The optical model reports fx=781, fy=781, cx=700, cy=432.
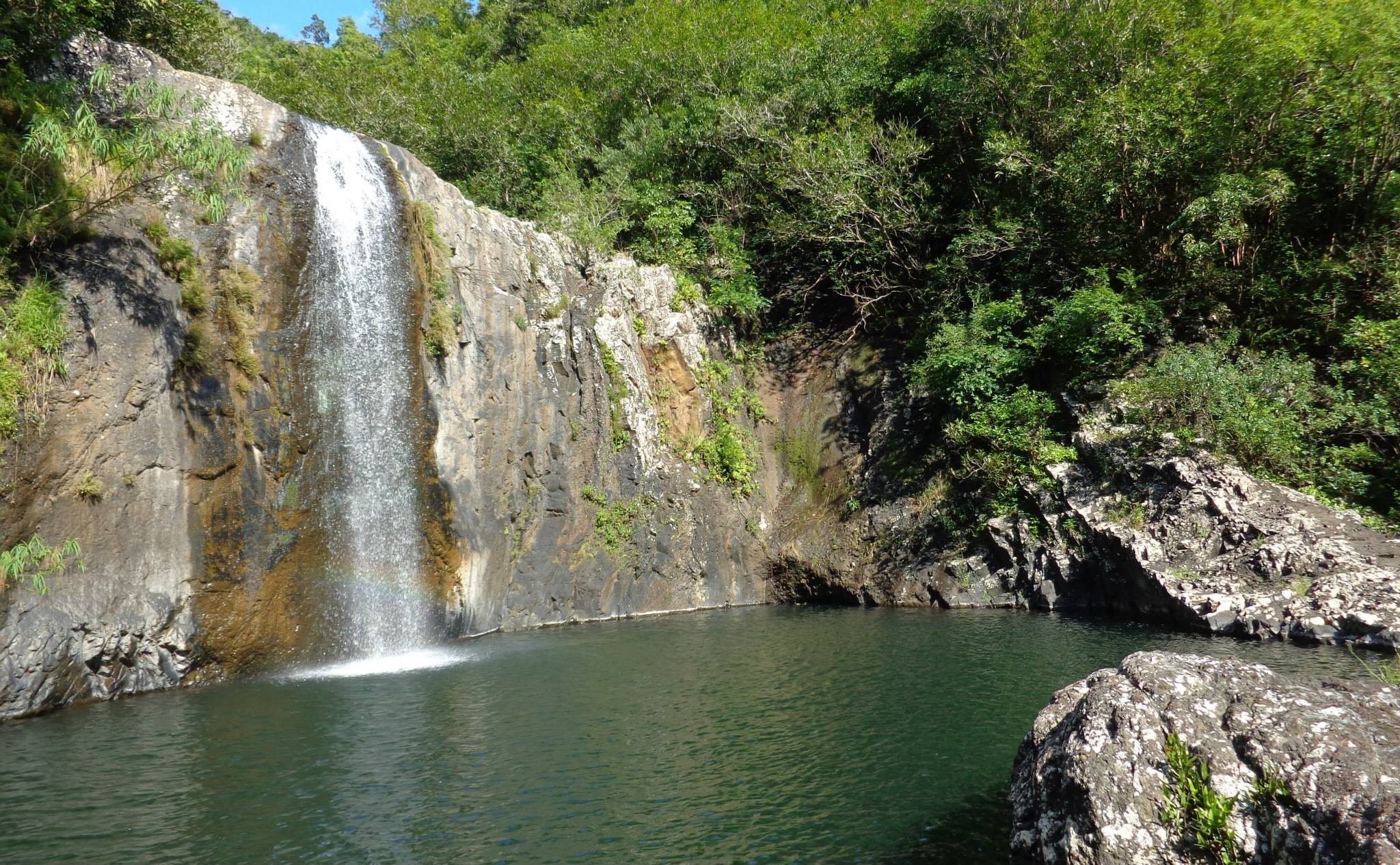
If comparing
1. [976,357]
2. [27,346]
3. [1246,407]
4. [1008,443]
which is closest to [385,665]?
[27,346]

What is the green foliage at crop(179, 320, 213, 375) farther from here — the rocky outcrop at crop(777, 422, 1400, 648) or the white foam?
the rocky outcrop at crop(777, 422, 1400, 648)

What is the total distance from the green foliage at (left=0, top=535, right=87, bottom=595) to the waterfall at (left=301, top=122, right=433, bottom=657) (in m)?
3.61

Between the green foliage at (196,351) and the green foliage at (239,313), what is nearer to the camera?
the green foliage at (196,351)

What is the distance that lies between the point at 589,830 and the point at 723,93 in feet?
77.4

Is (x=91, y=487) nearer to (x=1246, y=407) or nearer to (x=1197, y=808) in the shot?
(x=1197, y=808)

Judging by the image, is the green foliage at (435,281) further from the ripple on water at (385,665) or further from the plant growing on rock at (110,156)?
the ripple on water at (385,665)

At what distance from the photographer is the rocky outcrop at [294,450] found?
10.9 meters

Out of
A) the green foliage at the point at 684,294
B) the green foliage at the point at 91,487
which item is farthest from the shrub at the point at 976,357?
the green foliage at the point at 91,487

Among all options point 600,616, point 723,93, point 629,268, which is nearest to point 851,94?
point 723,93

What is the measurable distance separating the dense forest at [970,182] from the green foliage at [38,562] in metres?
1.55

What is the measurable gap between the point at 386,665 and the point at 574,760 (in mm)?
6267

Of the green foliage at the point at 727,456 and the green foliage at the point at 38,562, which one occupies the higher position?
the green foliage at the point at 727,456

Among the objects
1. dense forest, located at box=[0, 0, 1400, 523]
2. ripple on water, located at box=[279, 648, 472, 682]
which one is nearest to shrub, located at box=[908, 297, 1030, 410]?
dense forest, located at box=[0, 0, 1400, 523]

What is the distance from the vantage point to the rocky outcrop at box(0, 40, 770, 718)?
10.9 metres
